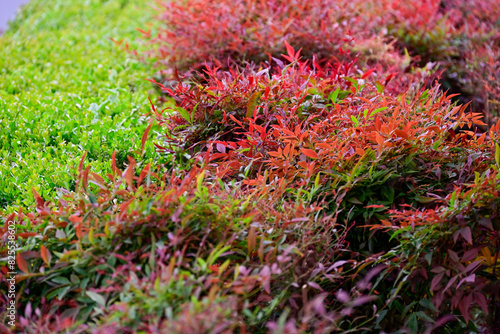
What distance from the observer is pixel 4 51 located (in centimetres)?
470

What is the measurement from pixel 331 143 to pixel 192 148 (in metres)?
0.78

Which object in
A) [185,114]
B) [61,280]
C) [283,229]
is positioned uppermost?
[185,114]

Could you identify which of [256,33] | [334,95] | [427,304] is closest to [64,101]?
[256,33]

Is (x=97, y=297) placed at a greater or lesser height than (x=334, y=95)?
lesser

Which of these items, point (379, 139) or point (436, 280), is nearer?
point (436, 280)

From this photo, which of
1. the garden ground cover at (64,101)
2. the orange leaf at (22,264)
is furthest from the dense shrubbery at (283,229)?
the garden ground cover at (64,101)

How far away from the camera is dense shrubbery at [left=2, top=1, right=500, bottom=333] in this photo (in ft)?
5.48

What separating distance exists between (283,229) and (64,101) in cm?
229

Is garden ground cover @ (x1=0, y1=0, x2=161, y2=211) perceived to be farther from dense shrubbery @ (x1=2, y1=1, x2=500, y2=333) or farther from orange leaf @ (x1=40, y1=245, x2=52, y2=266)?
orange leaf @ (x1=40, y1=245, x2=52, y2=266)

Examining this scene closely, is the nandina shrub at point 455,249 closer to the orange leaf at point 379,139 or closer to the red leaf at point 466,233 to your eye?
the red leaf at point 466,233

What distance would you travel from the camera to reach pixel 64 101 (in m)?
3.57

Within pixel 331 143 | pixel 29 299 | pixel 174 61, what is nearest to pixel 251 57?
pixel 174 61

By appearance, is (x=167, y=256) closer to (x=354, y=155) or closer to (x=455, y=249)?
(x=354, y=155)

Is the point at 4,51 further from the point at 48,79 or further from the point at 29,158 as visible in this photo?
the point at 29,158
